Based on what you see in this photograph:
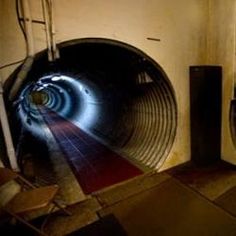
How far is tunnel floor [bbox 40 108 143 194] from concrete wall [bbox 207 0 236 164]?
4.31 feet

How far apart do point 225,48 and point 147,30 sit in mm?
1101

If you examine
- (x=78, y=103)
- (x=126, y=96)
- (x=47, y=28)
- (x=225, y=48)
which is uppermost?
(x=47, y=28)

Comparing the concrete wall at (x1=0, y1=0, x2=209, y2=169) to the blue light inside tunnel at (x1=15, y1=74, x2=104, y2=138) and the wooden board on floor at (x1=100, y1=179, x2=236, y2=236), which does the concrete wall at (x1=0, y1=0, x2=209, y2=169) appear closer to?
the wooden board on floor at (x1=100, y1=179, x2=236, y2=236)

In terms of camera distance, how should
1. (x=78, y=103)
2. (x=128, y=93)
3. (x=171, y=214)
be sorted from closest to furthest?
(x=171, y=214) < (x=128, y=93) < (x=78, y=103)

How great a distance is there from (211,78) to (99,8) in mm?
1721

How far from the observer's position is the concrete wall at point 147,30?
225 cm

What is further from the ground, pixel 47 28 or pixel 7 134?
pixel 47 28

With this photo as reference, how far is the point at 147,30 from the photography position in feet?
9.59

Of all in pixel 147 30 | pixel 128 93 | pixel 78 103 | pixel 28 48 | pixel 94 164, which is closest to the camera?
pixel 28 48

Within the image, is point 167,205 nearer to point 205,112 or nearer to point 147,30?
point 205,112

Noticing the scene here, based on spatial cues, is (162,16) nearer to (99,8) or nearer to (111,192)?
(99,8)

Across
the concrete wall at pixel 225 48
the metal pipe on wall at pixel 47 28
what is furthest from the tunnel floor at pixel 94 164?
the metal pipe on wall at pixel 47 28

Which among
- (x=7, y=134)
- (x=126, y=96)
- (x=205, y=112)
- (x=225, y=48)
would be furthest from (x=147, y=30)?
(x=7, y=134)

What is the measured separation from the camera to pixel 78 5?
246cm
